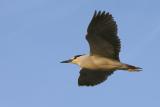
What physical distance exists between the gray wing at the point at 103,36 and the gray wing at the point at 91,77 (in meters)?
1.06

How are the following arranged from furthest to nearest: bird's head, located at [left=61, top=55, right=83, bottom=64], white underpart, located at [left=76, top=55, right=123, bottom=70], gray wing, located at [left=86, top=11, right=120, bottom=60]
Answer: bird's head, located at [left=61, top=55, right=83, bottom=64] < white underpart, located at [left=76, top=55, right=123, bottom=70] < gray wing, located at [left=86, top=11, right=120, bottom=60]

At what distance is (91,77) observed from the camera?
23.2 meters

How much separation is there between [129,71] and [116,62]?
1.77 feet

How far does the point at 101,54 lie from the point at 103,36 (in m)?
0.88

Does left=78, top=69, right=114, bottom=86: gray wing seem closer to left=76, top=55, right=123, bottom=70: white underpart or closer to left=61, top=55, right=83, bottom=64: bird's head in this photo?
left=61, top=55, right=83, bottom=64: bird's head

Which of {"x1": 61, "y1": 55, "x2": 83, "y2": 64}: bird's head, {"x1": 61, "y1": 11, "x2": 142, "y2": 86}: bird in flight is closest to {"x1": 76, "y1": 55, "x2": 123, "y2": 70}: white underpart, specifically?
{"x1": 61, "y1": 11, "x2": 142, "y2": 86}: bird in flight

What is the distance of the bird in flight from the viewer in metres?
21.2

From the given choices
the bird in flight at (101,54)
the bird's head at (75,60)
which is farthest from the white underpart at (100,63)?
the bird's head at (75,60)

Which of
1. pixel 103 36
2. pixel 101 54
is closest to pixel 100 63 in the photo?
pixel 101 54

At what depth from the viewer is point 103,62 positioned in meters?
22.0

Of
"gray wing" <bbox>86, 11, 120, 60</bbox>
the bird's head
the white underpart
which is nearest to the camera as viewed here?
"gray wing" <bbox>86, 11, 120, 60</bbox>

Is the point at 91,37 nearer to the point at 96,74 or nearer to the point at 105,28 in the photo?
the point at 105,28

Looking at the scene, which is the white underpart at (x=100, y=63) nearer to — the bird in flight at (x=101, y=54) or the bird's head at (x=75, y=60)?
the bird in flight at (x=101, y=54)

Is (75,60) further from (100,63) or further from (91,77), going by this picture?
(100,63)
